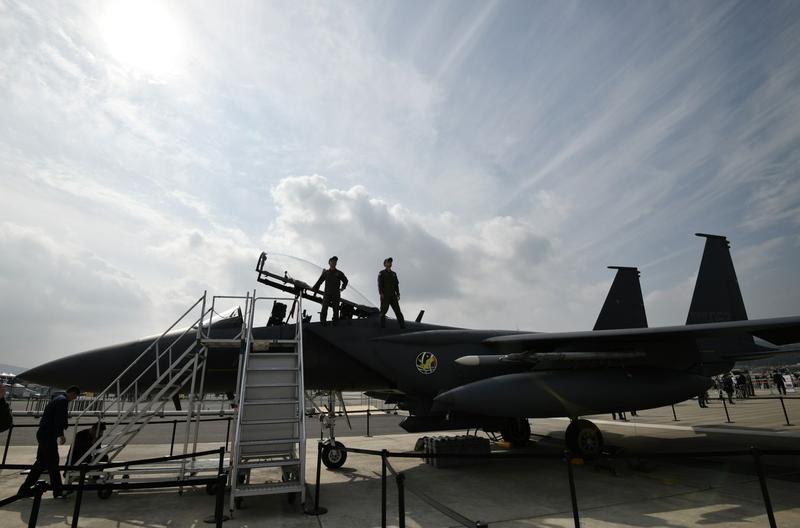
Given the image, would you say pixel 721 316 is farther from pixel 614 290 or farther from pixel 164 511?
pixel 164 511

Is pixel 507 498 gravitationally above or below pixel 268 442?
below

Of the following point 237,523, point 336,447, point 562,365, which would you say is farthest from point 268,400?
point 562,365

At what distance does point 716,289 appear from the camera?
1276 cm

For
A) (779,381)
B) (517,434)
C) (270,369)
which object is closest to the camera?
(270,369)

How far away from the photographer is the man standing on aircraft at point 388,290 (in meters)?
8.27

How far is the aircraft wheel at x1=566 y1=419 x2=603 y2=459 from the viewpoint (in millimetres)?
8328

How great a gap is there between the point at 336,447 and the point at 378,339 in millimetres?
2082

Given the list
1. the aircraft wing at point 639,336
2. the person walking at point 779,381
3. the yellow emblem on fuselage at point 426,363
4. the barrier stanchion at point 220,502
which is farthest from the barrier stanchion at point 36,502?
the person walking at point 779,381

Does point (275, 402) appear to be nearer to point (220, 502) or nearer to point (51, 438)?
point (220, 502)

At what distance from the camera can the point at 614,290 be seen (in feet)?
44.1

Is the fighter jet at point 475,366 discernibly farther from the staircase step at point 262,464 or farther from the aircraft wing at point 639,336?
the staircase step at point 262,464

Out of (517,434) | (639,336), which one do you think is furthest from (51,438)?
(517,434)

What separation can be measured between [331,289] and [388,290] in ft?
3.66

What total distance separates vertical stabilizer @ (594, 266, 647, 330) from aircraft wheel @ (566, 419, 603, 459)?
538 cm
